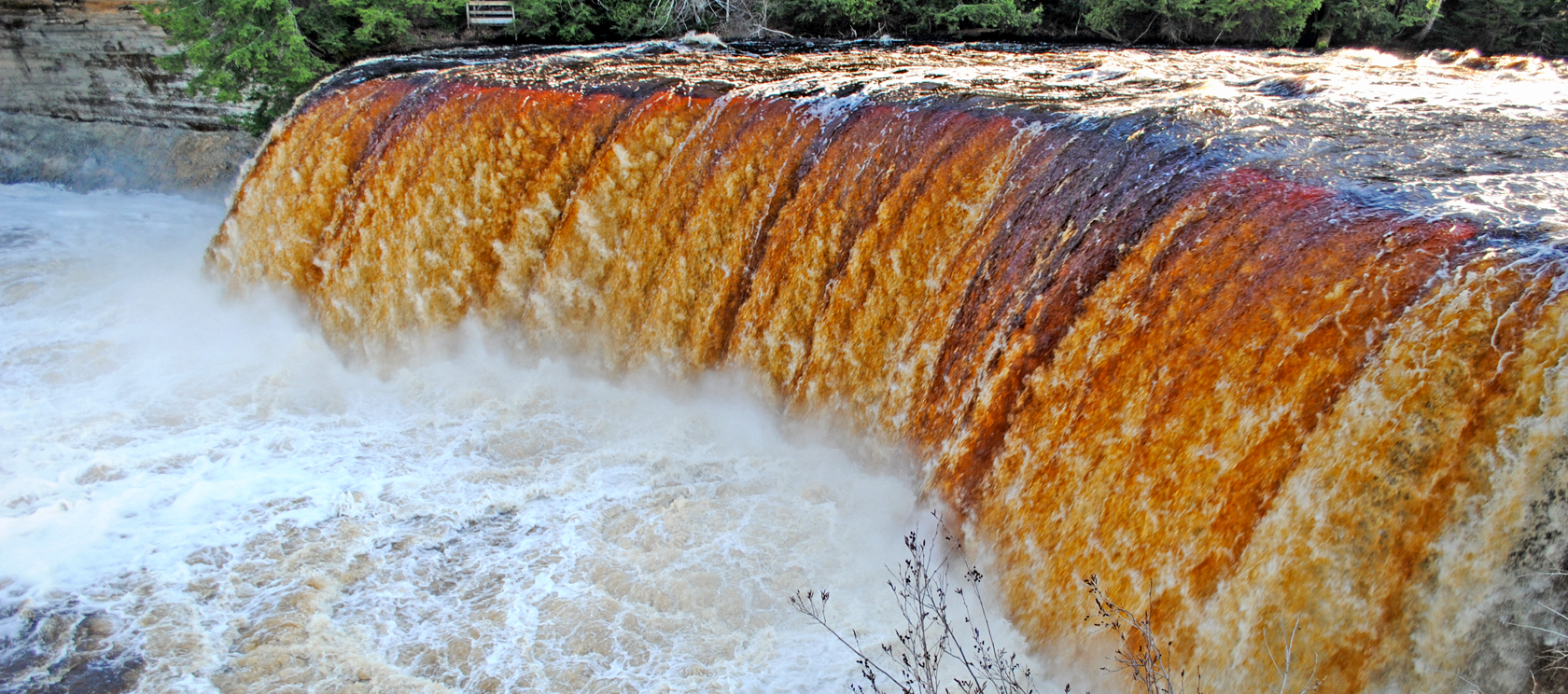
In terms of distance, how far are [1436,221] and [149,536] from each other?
20.6 feet

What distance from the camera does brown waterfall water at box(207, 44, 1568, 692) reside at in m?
2.92

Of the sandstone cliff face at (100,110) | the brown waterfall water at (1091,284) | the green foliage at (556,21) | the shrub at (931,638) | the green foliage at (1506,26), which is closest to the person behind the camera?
the brown waterfall water at (1091,284)

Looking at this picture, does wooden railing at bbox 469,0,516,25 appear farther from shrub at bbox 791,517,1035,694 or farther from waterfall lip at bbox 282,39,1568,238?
shrub at bbox 791,517,1035,694

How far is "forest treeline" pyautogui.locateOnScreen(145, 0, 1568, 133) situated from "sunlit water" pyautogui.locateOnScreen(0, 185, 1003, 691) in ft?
13.0

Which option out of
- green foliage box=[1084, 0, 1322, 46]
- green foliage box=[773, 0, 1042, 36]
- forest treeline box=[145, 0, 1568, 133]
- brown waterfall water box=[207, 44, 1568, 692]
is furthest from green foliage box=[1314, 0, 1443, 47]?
green foliage box=[773, 0, 1042, 36]

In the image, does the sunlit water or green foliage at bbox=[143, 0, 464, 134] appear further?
green foliage at bbox=[143, 0, 464, 134]

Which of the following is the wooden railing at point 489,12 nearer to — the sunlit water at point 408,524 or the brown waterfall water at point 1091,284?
the brown waterfall water at point 1091,284

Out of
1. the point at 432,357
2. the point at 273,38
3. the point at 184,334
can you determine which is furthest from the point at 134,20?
the point at 432,357

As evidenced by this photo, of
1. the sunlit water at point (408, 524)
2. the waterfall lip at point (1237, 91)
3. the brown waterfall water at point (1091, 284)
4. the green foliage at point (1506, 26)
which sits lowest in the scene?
the sunlit water at point (408, 524)

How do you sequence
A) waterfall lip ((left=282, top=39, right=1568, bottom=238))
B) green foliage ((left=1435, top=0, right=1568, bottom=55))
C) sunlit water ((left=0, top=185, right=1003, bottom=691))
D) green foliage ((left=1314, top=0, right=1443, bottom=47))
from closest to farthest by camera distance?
waterfall lip ((left=282, top=39, right=1568, bottom=238)) → sunlit water ((left=0, top=185, right=1003, bottom=691)) → green foliage ((left=1435, top=0, right=1568, bottom=55)) → green foliage ((left=1314, top=0, right=1443, bottom=47))

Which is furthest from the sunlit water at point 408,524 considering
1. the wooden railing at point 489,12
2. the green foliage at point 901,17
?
the green foliage at point 901,17

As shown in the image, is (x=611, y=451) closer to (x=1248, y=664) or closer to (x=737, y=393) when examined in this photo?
(x=737, y=393)

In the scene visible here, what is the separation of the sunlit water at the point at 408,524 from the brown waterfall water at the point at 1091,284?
49 cm

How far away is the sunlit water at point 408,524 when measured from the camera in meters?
4.22
